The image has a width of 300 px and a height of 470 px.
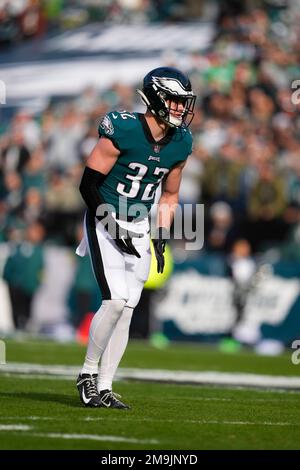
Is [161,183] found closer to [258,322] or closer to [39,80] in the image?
[258,322]

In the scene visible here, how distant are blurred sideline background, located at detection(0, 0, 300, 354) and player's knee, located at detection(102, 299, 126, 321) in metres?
7.92

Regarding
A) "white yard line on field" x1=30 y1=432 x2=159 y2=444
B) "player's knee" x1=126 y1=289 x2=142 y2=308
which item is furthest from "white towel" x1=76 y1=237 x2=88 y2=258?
"white yard line on field" x1=30 y1=432 x2=159 y2=444

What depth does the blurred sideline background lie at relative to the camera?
15.1 metres

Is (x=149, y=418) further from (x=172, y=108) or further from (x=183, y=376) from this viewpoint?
(x=183, y=376)

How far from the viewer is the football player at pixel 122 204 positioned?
22.7ft

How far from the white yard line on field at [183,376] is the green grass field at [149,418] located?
0.42m

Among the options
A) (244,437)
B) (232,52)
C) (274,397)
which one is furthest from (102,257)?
(232,52)

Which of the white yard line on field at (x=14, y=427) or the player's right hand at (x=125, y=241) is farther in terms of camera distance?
the player's right hand at (x=125, y=241)

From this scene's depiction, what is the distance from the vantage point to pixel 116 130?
6902 millimetres

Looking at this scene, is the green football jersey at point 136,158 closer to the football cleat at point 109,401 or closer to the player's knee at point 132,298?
the player's knee at point 132,298

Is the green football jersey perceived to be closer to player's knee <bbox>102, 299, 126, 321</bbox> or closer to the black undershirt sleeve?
the black undershirt sleeve

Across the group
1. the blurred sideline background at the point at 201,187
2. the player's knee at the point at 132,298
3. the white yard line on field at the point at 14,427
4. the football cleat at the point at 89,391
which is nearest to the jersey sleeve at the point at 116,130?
the player's knee at the point at 132,298

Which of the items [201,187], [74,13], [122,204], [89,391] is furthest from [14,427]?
[74,13]

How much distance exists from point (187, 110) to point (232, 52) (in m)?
11.6
